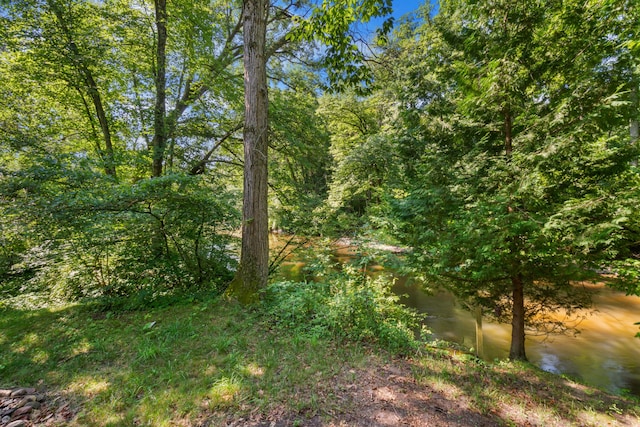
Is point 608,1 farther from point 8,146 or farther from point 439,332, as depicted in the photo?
point 8,146

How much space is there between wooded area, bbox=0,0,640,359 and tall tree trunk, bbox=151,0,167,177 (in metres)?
0.05

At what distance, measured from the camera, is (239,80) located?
6230mm

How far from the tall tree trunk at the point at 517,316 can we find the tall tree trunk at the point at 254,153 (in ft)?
13.6

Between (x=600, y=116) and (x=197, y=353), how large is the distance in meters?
5.43

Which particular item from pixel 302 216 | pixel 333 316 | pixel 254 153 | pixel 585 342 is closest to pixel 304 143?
pixel 302 216

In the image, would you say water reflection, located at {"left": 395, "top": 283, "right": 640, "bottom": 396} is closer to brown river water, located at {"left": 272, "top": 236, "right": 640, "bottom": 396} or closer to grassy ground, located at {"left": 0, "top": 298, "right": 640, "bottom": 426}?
brown river water, located at {"left": 272, "top": 236, "right": 640, "bottom": 396}

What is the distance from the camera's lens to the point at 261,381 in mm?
2381

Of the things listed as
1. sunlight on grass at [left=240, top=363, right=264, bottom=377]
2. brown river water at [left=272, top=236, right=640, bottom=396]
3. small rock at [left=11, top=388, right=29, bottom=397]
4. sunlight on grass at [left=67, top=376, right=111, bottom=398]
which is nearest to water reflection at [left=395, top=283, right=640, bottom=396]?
brown river water at [left=272, top=236, right=640, bottom=396]

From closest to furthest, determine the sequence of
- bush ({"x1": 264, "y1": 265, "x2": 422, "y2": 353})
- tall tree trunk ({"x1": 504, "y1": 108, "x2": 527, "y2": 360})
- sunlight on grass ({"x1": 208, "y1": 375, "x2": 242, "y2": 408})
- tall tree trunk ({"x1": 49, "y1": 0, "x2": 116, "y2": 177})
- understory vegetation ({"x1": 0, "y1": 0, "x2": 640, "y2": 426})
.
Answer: sunlight on grass ({"x1": 208, "y1": 375, "x2": 242, "y2": 408})
understory vegetation ({"x1": 0, "y1": 0, "x2": 640, "y2": 426})
bush ({"x1": 264, "y1": 265, "x2": 422, "y2": 353})
tall tree trunk ({"x1": 504, "y1": 108, "x2": 527, "y2": 360})
tall tree trunk ({"x1": 49, "y1": 0, "x2": 116, "y2": 177})

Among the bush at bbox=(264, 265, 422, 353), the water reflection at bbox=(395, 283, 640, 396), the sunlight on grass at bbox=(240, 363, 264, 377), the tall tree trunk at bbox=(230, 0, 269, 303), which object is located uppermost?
the tall tree trunk at bbox=(230, 0, 269, 303)

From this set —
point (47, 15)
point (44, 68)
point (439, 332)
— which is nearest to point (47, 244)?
point (44, 68)

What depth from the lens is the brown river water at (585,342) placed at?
521cm

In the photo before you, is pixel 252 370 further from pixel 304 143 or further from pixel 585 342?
pixel 585 342

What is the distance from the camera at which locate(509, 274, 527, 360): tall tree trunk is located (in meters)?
3.95
